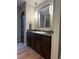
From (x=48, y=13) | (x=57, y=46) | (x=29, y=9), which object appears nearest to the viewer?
(x=57, y=46)

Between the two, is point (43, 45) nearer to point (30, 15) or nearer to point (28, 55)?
point (28, 55)

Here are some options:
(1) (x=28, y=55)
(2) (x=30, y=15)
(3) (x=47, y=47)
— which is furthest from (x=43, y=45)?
(2) (x=30, y=15)

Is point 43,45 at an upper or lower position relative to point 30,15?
lower

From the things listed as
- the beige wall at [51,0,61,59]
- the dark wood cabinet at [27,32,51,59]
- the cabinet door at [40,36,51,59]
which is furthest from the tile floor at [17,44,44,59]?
the beige wall at [51,0,61,59]

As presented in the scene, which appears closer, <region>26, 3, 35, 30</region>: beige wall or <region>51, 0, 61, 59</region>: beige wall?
<region>51, 0, 61, 59</region>: beige wall

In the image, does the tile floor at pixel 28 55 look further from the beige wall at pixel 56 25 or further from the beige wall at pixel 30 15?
the beige wall at pixel 30 15

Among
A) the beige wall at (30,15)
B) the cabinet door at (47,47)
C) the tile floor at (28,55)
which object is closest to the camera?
the cabinet door at (47,47)

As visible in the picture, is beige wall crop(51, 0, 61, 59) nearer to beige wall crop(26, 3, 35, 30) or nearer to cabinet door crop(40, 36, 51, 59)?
cabinet door crop(40, 36, 51, 59)

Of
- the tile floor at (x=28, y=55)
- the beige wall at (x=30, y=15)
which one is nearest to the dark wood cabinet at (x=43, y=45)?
the tile floor at (x=28, y=55)
